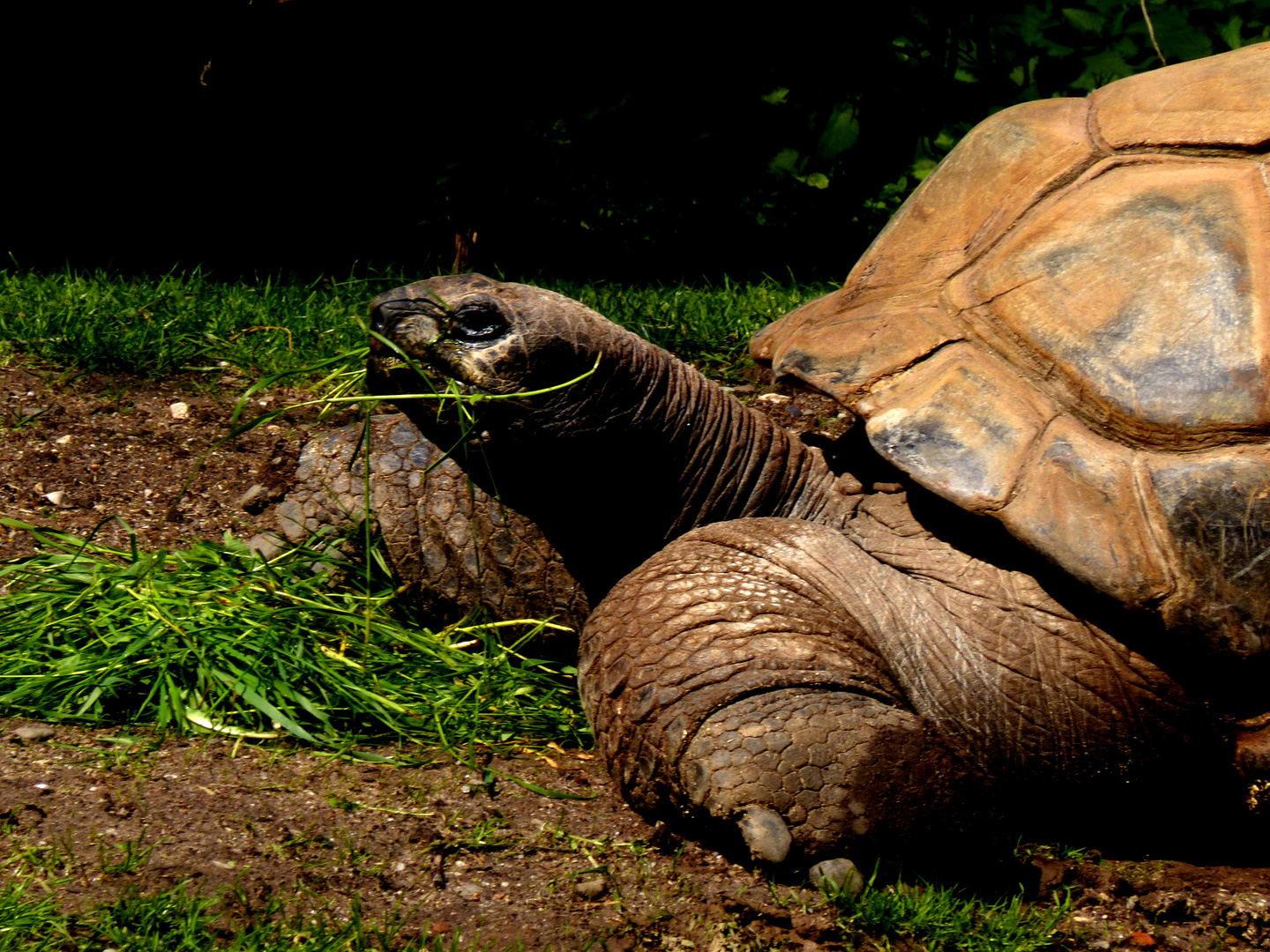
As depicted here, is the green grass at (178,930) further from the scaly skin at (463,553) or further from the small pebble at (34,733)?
the scaly skin at (463,553)

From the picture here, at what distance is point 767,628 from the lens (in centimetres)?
239

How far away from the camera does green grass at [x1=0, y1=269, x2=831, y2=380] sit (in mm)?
4195

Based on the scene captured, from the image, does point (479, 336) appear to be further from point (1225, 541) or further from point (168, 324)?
A: point (168, 324)

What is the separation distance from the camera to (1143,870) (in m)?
2.45

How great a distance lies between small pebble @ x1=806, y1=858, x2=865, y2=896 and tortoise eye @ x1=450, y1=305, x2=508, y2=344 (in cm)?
136

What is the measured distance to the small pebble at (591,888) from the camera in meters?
2.10

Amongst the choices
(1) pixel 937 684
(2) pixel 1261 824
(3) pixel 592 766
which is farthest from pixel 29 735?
(2) pixel 1261 824

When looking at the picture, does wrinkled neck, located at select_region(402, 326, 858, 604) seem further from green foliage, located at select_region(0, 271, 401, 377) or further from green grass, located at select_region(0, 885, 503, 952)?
green foliage, located at select_region(0, 271, 401, 377)

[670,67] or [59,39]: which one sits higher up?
[670,67]

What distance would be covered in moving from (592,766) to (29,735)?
3.70 ft

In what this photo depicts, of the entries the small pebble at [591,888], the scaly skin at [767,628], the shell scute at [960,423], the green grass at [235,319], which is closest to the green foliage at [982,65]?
the green grass at [235,319]

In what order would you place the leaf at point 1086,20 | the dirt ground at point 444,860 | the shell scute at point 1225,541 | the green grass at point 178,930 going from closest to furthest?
the green grass at point 178,930 → the dirt ground at point 444,860 → the shell scute at point 1225,541 → the leaf at point 1086,20

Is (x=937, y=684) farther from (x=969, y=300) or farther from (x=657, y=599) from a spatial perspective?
(x=969, y=300)

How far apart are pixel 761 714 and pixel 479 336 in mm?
1108
